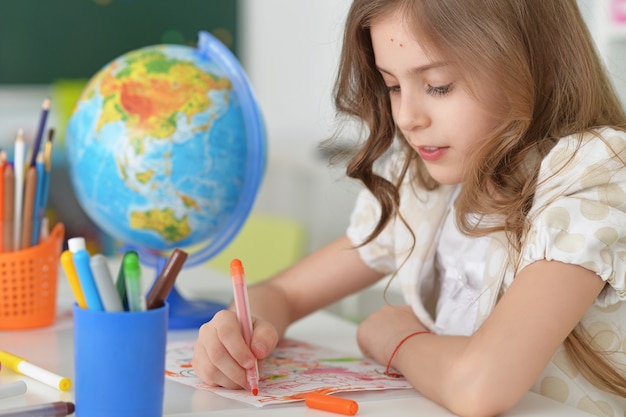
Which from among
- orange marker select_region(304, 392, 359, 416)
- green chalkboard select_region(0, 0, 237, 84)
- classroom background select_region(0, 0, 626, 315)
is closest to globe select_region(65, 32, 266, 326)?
orange marker select_region(304, 392, 359, 416)

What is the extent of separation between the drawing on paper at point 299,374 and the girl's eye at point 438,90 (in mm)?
316

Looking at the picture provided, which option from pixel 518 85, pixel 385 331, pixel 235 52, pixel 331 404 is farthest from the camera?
pixel 235 52

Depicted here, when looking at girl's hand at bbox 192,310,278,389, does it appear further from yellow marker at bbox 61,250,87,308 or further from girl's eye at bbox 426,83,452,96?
girl's eye at bbox 426,83,452,96

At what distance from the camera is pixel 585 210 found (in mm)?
915

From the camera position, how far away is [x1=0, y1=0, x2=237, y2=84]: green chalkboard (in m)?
3.52

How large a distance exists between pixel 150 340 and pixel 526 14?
534mm

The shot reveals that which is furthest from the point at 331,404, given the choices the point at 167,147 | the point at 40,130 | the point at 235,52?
the point at 235,52

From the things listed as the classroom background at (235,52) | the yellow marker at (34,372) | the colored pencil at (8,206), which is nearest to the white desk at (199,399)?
the yellow marker at (34,372)

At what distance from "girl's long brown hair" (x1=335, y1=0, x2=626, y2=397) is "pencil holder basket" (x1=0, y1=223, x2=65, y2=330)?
1.76 feet

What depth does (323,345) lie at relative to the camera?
121cm

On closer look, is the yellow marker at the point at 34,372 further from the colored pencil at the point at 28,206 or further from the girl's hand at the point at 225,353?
the colored pencil at the point at 28,206

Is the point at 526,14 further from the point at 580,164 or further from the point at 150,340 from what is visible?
the point at 150,340

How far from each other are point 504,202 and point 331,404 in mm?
311

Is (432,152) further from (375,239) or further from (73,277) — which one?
(73,277)
